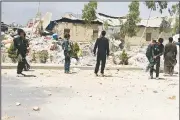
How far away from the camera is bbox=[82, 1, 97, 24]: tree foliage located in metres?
46.4

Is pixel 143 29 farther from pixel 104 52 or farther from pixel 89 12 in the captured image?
pixel 104 52

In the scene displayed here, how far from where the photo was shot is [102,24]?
48.8 meters

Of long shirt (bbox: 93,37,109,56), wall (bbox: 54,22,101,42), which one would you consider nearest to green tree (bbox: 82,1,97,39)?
wall (bbox: 54,22,101,42)

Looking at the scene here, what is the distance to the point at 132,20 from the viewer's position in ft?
149

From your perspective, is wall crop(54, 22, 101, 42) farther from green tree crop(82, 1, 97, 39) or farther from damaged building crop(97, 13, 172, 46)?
damaged building crop(97, 13, 172, 46)

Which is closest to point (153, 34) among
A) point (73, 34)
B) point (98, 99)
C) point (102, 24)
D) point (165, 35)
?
point (165, 35)

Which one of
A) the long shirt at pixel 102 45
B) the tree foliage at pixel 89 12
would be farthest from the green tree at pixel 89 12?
the long shirt at pixel 102 45

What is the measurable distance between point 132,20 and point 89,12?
16.4 ft

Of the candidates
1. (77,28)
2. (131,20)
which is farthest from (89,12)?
(131,20)

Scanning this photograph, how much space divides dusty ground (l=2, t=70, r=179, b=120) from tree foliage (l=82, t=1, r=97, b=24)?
1333 inches

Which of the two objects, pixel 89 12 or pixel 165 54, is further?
pixel 89 12

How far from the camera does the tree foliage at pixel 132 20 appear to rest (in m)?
44.8

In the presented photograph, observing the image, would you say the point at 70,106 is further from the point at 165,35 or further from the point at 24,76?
the point at 165,35

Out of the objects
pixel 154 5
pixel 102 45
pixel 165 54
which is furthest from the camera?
pixel 154 5
